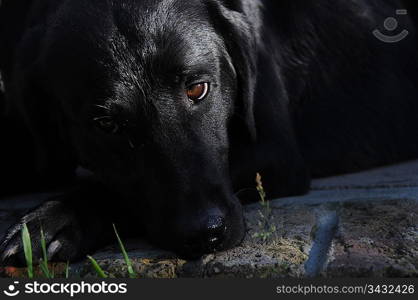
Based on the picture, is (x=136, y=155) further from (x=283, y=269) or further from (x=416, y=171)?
(x=416, y=171)

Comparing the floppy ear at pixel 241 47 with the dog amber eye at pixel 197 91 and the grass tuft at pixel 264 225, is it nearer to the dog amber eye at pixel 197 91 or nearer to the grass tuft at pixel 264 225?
the dog amber eye at pixel 197 91

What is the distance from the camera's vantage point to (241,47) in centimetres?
283

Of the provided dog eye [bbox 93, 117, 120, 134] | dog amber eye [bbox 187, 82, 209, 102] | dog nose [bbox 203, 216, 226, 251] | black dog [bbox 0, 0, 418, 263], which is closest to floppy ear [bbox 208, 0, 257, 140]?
black dog [bbox 0, 0, 418, 263]

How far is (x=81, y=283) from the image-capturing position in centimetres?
199

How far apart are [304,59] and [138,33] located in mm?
1393

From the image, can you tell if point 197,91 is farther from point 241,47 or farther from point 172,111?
point 241,47

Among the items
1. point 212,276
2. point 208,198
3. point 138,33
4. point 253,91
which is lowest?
point 212,276

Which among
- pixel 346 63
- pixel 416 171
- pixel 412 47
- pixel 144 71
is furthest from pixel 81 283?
pixel 412 47

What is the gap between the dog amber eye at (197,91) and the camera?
251cm

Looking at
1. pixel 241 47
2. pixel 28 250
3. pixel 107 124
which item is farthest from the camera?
pixel 241 47

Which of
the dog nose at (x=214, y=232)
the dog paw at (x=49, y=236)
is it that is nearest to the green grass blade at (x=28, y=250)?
the dog paw at (x=49, y=236)

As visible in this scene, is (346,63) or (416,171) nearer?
(416,171)

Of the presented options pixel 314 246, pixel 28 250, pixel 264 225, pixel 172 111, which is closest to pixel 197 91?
pixel 172 111

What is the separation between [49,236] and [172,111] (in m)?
0.57
